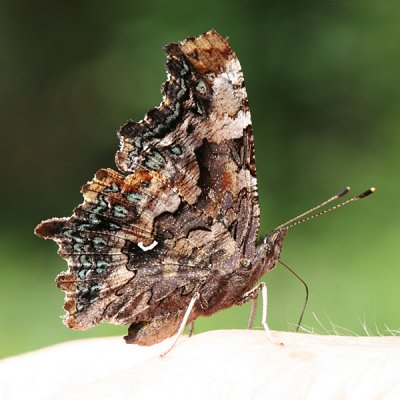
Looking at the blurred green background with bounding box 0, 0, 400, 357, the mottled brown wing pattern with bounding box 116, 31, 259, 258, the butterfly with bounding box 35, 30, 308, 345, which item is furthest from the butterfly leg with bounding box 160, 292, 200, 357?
the blurred green background with bounding box 0, 0, 400, 357

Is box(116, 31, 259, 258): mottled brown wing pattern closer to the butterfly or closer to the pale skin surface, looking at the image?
the butterfly

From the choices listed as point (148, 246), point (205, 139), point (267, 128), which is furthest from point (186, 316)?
point (267, 128)

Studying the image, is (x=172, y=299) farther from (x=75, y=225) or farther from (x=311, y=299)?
(x=311, y=299)

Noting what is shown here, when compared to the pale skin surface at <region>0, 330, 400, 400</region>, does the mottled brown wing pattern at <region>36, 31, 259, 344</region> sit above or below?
above

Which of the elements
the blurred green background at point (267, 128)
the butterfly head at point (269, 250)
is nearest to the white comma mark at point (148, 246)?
the butterfly head at point (269, 250)

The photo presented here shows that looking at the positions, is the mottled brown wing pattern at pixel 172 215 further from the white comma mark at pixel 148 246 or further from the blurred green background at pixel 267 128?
the blurred green background at pixel 267 128

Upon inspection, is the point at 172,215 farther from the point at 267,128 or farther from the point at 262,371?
the point at 267,128

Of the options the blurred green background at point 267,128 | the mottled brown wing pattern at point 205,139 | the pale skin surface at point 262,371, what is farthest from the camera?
the blurred green background at point 267,128
